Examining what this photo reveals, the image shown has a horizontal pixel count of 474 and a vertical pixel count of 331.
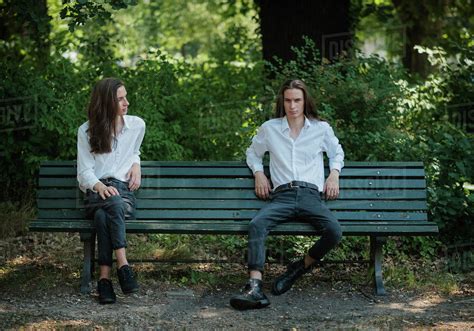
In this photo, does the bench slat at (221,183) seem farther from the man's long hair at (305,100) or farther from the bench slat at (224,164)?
the man's long hair at (305,100)

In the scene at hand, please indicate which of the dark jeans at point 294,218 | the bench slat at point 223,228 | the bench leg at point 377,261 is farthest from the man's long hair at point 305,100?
the bench leg at point 377,261

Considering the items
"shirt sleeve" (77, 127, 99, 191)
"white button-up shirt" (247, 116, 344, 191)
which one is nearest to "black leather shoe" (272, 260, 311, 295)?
"white button-up shirt" (247, 116, 344, 191)

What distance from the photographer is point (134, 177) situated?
18.8 feet

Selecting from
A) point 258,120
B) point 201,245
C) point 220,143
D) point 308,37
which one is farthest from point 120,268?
point 308,37

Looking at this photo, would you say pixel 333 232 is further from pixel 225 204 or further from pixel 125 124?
pixel 125 124

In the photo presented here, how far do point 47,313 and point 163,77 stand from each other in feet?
13.1

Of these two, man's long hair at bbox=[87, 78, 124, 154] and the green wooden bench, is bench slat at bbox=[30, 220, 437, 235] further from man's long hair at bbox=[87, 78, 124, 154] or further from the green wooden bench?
man's long hair at bbox=[87, 78, 124, 154]

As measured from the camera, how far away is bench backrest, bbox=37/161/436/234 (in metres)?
5.87

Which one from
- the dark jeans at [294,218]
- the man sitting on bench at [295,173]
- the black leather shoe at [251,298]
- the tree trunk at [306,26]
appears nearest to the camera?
the black leather shoe at [251,298]

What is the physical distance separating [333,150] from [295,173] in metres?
Result: 0.38

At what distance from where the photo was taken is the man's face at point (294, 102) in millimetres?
5746

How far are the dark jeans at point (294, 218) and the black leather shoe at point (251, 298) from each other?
12 centimetres

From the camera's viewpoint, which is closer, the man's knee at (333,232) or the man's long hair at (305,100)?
the man's knee at (333,232)

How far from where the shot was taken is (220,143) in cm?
832
